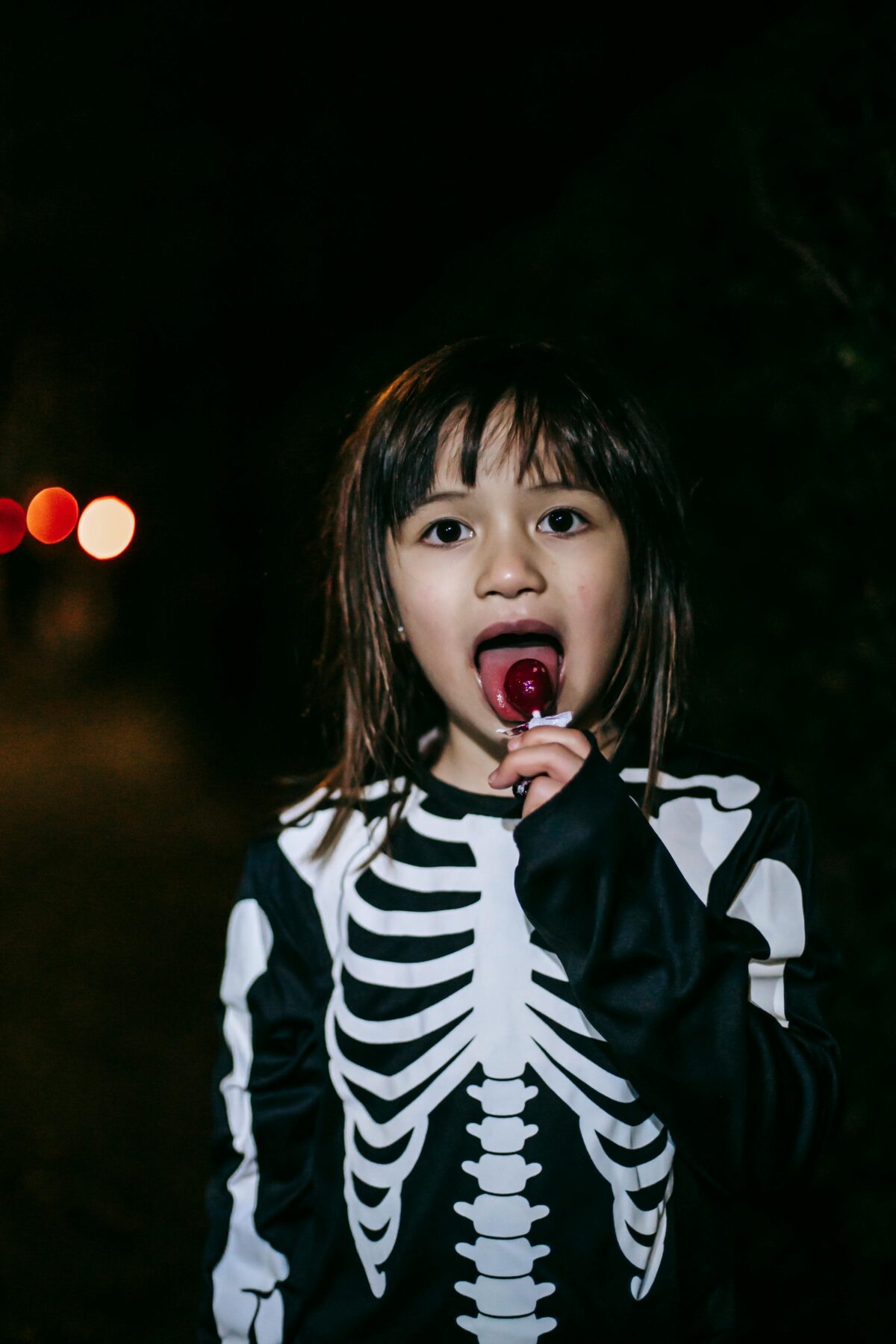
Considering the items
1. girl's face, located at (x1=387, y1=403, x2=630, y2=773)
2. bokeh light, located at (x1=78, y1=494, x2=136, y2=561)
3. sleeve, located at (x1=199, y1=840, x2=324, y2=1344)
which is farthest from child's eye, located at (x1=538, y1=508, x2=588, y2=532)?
bokeh light, located at (x1=78, y1=494, x2=136, y2=561)

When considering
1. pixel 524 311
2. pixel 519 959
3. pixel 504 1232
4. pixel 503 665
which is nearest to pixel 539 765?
pixel 503 665

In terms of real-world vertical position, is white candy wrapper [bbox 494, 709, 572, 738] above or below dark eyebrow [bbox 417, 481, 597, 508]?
below

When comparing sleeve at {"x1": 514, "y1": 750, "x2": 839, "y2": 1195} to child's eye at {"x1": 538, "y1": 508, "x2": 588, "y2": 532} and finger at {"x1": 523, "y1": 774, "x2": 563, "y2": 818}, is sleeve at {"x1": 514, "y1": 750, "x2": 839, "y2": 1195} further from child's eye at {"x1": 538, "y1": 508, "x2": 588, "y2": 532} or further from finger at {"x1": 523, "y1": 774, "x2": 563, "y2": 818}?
child's eye at {"x1": 538, "y1": 508, "x2": 588, "y2": 532}

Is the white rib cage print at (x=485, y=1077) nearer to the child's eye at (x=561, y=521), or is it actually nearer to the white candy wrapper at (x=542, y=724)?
the white candy wrapper at (x=542, y=724)

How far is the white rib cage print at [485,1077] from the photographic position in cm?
85

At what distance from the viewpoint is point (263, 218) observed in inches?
98.9

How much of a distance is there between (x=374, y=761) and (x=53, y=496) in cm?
287

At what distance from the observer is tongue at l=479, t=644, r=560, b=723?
87 cm

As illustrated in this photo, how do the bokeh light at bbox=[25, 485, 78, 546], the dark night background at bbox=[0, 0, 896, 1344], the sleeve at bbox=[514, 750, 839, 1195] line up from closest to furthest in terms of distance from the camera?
1. the sleeve at bbox=[514, 750, 839, 1195]
2. the dark night background at bbox=[0, 0, 896, 1344]
3. the bokeh light at bbox=[25, 485, 78, 546]

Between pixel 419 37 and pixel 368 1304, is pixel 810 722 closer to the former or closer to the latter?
pixel 368 1304

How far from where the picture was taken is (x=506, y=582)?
0.85 meters

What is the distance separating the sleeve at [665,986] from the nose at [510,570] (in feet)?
0.57

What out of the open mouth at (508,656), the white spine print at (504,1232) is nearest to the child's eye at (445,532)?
the open mouth at (508,656)

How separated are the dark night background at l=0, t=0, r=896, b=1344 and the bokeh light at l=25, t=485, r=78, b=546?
2.66 feet
